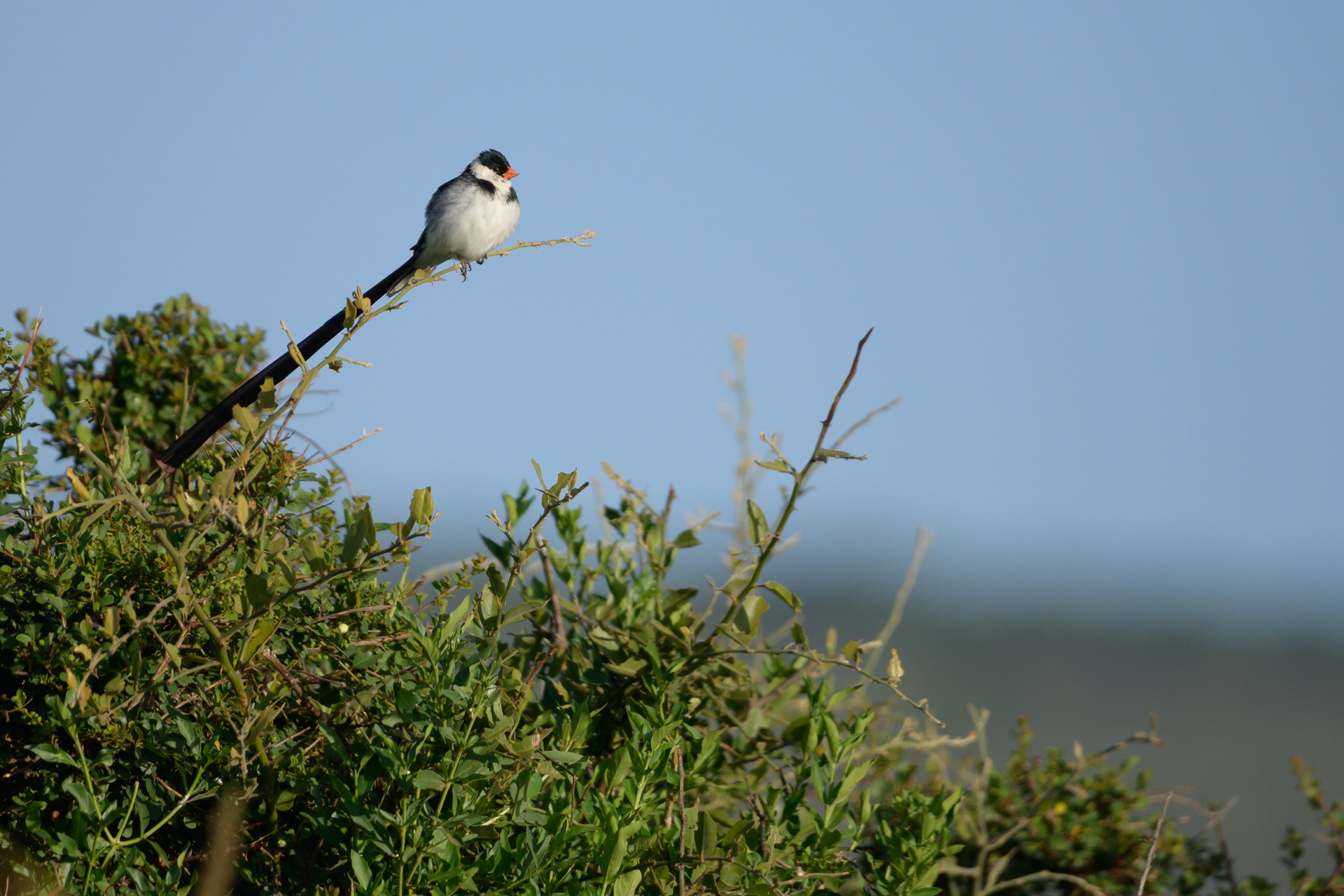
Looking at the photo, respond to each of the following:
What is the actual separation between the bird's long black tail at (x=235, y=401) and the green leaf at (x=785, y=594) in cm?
104

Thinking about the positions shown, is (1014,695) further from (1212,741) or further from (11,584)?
(11,584)

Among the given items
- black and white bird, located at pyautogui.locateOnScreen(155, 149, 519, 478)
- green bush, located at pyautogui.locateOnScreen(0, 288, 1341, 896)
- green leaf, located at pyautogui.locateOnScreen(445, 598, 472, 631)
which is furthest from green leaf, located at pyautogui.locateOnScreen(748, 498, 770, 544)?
black and white bird, located at pyautogui.locateOnScreen(155, 149, 519, 478)

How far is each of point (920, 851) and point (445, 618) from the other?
3.56 feet

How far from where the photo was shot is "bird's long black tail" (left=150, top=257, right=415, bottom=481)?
2.21 metres

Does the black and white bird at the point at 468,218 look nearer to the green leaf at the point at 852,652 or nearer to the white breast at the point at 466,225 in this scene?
the white breast at the point at 466,225

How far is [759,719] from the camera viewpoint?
9.13 ft

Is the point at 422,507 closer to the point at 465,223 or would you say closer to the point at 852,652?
the point at 852,652

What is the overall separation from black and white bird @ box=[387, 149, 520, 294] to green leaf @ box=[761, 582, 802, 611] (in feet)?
8.89

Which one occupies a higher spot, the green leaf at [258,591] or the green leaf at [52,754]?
the green leaf at [258,591]

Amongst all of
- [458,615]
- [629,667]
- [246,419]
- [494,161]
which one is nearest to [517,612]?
[458,615]

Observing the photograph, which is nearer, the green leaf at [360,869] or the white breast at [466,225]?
the green leaf at [360,869]

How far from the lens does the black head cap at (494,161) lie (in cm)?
541

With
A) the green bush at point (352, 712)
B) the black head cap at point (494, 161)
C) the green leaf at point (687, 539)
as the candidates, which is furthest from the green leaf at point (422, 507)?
the black head cap at point (494, 161)

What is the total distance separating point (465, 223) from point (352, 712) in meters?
3.14
